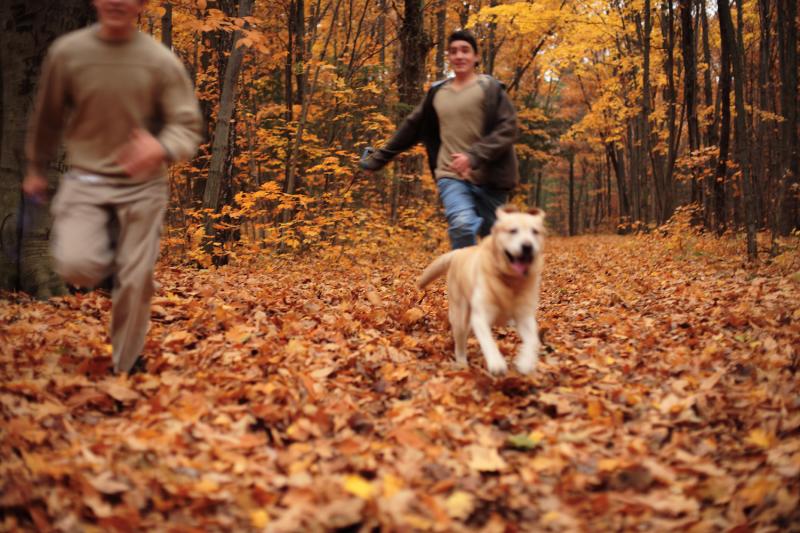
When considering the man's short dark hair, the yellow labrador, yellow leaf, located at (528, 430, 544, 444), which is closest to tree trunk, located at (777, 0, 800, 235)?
the man's short dark hair

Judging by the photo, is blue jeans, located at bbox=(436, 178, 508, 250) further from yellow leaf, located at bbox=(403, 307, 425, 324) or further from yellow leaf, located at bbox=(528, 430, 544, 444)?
yellow leaf, located at bbox=(528, 430, 544, 444)

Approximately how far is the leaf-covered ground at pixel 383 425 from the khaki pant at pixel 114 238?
550mm

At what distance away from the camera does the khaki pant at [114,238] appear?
A: 3426mm

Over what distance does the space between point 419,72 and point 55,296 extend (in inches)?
429

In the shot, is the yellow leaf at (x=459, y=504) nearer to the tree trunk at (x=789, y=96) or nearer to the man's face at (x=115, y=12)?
the man's face at (x=115, y=12)

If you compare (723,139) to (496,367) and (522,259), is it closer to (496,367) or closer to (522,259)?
(522,259)

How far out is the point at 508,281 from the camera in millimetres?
4074

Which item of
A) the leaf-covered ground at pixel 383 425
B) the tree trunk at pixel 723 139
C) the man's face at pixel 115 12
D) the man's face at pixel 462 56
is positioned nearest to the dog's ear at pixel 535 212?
the leaf-covered ground at pixel 383 425

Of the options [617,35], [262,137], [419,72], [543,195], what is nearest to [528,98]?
[617,35]

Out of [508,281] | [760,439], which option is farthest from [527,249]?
[760,439]

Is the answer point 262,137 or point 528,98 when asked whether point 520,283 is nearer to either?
point 262,137

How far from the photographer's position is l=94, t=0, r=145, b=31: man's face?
3242mm

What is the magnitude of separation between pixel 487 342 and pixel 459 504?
160cm

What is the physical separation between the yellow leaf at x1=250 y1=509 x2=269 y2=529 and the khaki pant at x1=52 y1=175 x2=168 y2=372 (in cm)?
178
